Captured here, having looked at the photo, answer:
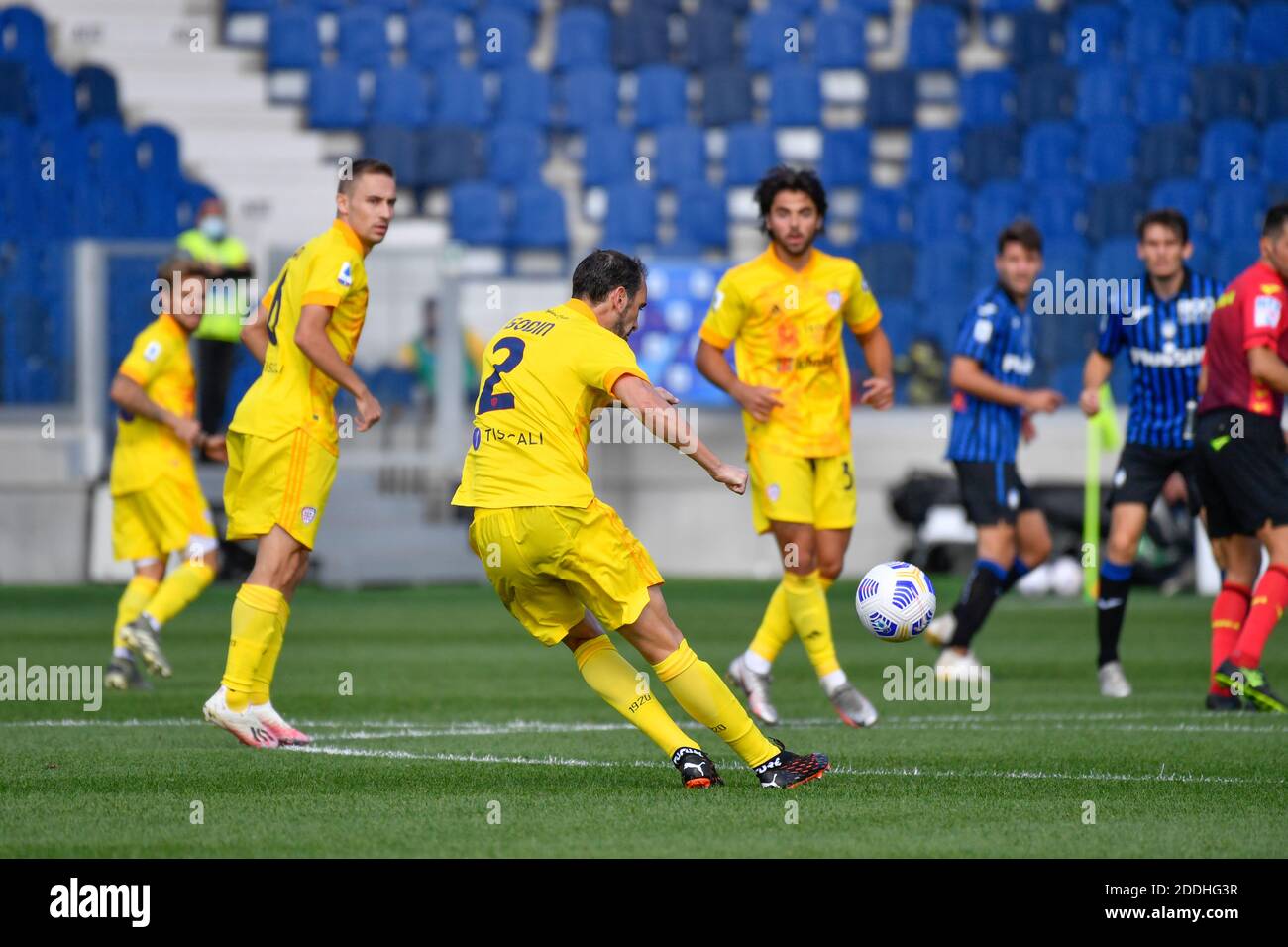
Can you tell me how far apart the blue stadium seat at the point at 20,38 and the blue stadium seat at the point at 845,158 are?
8.58m

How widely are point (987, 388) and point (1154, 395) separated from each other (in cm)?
92

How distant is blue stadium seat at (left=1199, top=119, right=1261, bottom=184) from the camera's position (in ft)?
71.1

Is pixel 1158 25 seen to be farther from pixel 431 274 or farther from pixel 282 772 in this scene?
pixel 282 772

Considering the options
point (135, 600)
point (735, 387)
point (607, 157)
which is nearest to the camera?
point (735, 387)

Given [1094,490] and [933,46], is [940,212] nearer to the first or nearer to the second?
[933,46]

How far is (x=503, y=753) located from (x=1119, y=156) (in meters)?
16.5

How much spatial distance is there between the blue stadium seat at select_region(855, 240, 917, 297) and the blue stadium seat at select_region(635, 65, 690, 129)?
131 inches

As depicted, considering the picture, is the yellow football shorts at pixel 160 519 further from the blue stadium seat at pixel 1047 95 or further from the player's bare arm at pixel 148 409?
the blue stadium seat at pixel 1047 95

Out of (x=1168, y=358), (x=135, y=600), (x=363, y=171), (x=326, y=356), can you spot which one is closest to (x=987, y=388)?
(x=1168, y=358)

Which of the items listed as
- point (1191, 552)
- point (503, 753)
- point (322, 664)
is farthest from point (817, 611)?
point (1191, 552)

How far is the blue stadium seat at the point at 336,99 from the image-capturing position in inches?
882

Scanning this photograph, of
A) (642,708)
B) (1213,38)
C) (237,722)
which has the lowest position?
(237,722)

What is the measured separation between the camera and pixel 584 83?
22625 millimetres

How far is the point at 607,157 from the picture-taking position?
72.8 ft
